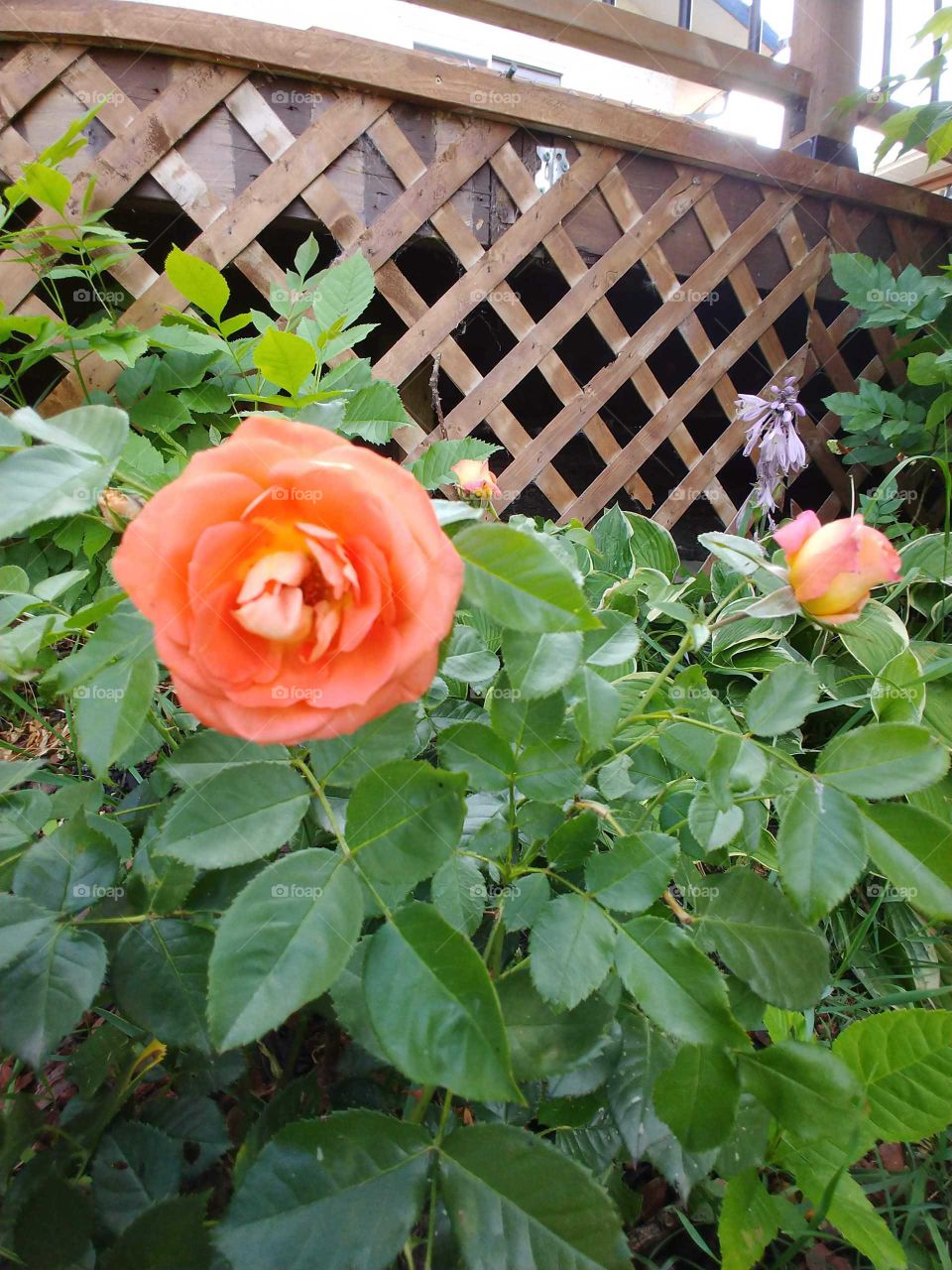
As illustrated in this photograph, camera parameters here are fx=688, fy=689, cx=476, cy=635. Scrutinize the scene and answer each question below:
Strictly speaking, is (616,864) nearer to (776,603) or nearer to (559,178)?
(776,603)

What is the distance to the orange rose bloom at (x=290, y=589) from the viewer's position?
255 mm

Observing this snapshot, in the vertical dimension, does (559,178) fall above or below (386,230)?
above

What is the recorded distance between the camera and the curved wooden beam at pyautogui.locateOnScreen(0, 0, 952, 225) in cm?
115

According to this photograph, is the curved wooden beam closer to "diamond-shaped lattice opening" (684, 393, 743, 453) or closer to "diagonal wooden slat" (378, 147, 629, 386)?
"diagonal wooden slat" (378, 147, 629, 386)

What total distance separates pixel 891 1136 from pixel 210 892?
50 cm

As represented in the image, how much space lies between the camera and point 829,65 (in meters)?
1.81

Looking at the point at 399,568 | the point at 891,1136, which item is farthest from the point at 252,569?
the point at 891,1136

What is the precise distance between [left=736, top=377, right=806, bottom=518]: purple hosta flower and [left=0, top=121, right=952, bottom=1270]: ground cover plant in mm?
829

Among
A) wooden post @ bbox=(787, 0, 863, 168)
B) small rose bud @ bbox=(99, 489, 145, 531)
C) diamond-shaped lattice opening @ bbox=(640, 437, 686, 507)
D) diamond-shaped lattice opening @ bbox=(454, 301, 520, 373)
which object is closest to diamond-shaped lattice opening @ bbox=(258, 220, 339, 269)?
diamond-shaped lattice opening @ bbox=(454, 301, 520, 373)

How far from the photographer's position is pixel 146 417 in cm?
113

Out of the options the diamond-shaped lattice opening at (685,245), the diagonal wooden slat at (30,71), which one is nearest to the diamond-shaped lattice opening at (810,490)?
the diamond-shaped lattice opening at (685,245)

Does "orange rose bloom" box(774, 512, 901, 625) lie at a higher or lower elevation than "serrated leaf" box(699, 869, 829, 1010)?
higher

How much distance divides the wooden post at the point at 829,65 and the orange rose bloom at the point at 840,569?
1930mm

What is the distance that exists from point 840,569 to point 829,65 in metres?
2.13
